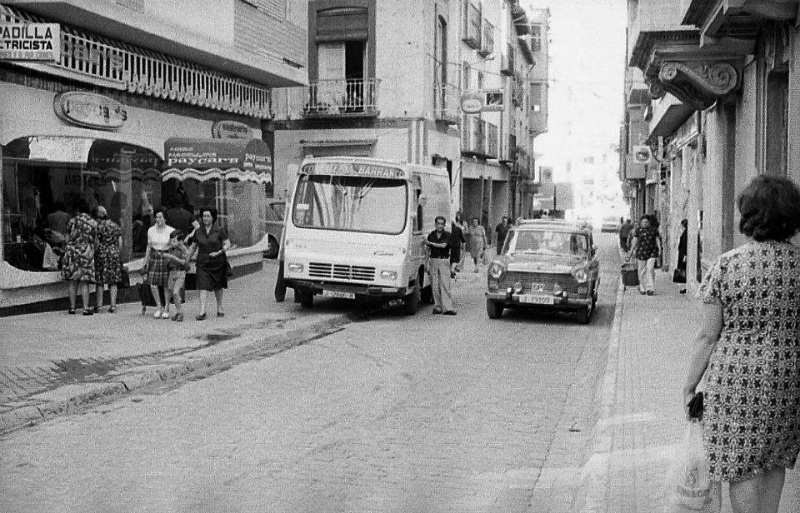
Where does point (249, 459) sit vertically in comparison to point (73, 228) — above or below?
below

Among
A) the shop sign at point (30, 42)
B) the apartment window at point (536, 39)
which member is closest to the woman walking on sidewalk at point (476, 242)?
the shop sign at point (30, 42)

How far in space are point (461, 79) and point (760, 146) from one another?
26793 millimetres

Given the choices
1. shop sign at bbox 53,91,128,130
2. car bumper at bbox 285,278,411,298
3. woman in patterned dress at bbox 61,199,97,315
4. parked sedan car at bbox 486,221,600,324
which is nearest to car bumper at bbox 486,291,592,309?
parked sedan car at bbox 486,221,600,324

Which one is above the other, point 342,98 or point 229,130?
point 342,98

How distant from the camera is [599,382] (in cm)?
1168

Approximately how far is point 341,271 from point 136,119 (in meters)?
5.02

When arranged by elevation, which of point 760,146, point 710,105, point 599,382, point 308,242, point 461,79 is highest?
point 461,79

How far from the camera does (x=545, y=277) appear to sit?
1711 centimetres

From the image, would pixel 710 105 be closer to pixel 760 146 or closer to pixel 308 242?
pixel 760 146

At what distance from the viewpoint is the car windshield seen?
18.0 metres

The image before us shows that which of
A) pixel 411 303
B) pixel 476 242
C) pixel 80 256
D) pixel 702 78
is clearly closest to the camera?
pixel 80 256

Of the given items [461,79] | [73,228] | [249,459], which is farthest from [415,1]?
[249,459]

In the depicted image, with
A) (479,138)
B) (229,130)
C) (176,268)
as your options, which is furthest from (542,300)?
(479,138)

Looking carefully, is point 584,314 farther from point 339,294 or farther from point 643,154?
point 643,154
